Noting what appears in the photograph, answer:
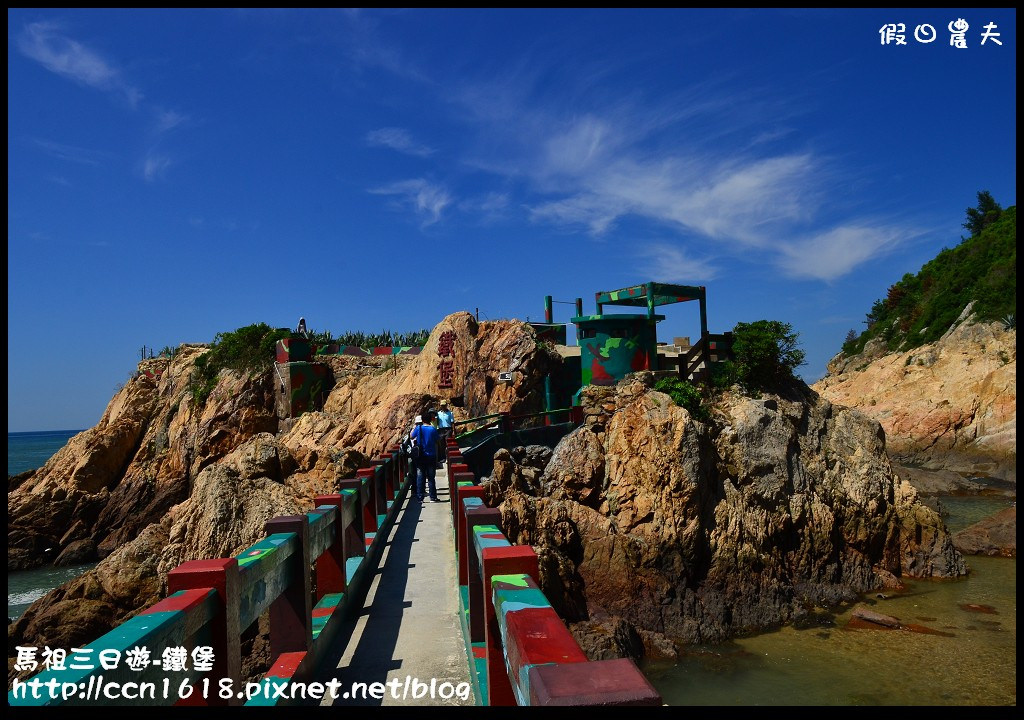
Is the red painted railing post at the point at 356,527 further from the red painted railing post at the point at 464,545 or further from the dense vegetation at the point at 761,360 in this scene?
the dense vegetation at the point at 761,360

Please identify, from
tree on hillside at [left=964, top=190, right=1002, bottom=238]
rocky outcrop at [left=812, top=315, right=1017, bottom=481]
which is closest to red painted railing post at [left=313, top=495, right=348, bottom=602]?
rocky outcrop at [left=812, top=315, right=1017, bottom=481]

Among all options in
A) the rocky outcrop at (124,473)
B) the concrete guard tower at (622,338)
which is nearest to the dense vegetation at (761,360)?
the concrete guard tower at (622,338)

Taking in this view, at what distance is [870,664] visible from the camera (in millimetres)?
12703

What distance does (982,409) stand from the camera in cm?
3594

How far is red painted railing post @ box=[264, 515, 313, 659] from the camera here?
443 cm

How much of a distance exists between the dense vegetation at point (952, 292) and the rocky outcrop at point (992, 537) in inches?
909

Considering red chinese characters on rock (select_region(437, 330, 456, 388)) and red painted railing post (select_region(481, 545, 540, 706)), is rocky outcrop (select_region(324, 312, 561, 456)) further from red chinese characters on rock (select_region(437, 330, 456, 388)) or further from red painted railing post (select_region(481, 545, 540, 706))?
red painted railing post (select_region(481, 545, 540, 706))

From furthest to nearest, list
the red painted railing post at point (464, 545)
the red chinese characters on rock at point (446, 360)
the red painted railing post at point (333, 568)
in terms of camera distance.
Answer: the red chinese characters on rock at point (446, 360)
the red painted railing post at point (333, 568)
the red painted railing post at point (464, 545)

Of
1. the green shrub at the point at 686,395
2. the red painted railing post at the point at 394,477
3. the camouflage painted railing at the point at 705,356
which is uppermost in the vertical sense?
the camouflage painted railing at the point at 705,356

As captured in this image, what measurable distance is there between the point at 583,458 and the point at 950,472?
26.1 metres

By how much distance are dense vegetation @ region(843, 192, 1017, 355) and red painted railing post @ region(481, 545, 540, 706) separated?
46.0 meters

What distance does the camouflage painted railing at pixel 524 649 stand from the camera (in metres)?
1.83

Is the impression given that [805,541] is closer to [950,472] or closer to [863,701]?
[863,701]

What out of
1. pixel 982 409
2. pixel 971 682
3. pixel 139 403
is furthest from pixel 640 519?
pixel 139 403
